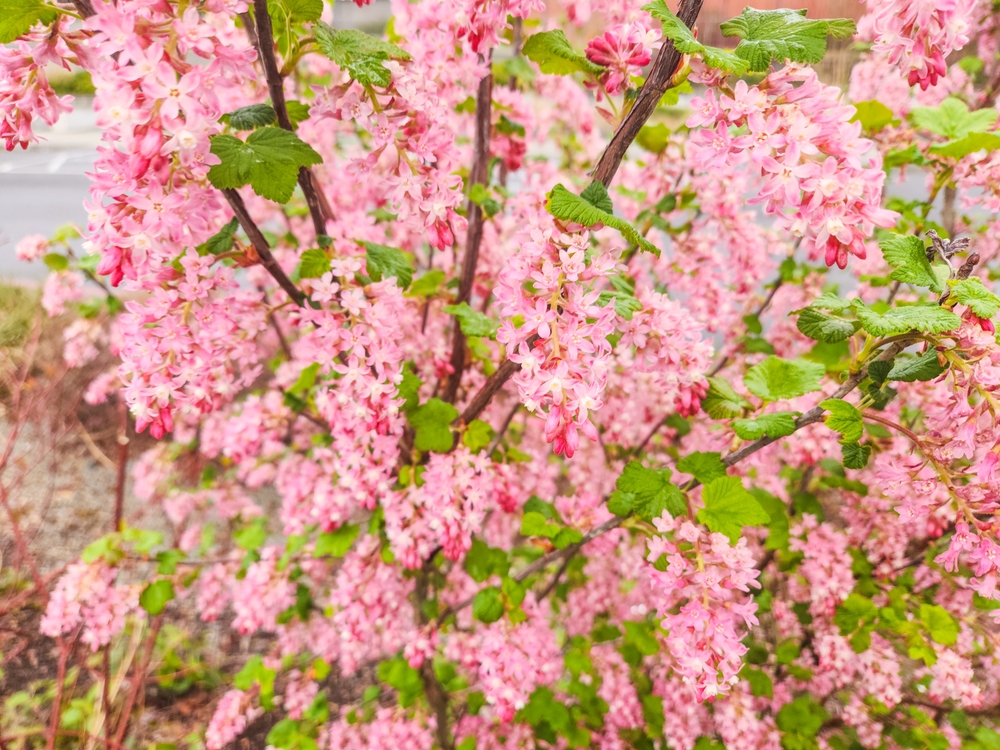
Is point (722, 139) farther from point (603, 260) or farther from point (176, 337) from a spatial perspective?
point (176, 337)

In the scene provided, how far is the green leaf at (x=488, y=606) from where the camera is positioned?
1814 millimetres

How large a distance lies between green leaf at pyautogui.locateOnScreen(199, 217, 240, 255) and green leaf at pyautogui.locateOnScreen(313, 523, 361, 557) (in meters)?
1.17

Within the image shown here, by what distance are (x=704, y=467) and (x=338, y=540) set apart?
4.55ft

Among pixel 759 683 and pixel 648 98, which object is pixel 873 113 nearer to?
pixel 648 98

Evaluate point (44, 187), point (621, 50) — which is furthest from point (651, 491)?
point (44, 187)

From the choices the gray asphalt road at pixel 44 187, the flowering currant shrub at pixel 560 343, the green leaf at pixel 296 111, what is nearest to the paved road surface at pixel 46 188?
the gray asphalt road at pixel 44 187

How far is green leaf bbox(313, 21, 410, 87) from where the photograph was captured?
1.11 m

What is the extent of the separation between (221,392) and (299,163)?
2.43ft

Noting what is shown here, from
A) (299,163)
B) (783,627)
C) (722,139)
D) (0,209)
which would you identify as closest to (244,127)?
(299,163)

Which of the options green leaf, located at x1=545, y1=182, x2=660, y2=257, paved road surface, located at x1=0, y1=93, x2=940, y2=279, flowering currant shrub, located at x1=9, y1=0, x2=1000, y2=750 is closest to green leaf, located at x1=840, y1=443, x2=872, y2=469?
flowering currant shrub, located at x1=9, y1=0, x2=1000, y2=750

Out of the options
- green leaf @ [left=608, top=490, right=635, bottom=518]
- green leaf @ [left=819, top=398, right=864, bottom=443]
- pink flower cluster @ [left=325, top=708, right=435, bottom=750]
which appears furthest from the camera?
pink flower cluster @ [left=325, top=708, right=435, bottom=750]

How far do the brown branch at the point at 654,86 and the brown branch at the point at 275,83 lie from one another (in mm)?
731

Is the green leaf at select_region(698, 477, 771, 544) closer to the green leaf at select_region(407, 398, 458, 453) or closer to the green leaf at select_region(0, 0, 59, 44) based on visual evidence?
the green leaf at select_region(407, 398, 458, 453)

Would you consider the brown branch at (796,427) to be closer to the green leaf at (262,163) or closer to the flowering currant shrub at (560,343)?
the flowering currant shrub at (560,343)
